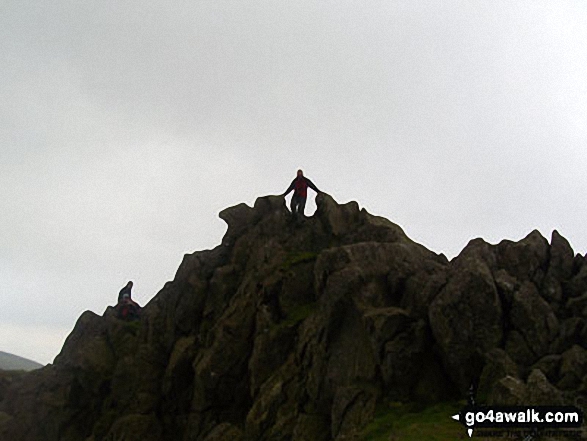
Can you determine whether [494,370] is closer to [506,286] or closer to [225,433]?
[506,286]

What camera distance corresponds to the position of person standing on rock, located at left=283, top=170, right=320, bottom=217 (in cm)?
5575

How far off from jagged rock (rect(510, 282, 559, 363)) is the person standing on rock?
26683 mm

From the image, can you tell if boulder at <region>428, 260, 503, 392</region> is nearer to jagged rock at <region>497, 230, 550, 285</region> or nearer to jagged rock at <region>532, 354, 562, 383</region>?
jagged rock at <region>532, 354, 562, 383</region>

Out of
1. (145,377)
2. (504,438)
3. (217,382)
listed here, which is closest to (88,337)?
(145,377)

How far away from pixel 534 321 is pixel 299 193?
28.7m

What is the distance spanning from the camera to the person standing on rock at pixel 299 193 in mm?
55750

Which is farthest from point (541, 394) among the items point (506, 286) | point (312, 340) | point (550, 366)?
point (312, 340)

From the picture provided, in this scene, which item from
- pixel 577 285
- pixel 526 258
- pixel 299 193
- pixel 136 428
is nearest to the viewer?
pixel 577 285

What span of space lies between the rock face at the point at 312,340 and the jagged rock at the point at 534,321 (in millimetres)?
83

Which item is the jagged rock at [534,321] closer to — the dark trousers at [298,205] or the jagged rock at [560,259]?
the jagged rock at [560,259]

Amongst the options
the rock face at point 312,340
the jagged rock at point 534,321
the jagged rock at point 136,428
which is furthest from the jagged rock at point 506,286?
the jagged rock at point 136,428

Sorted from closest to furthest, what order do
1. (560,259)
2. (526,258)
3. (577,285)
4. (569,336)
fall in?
1. (569,336)
2. (577,285)
3. (526,258)
4. (560,259)

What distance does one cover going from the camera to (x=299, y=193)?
183 feet

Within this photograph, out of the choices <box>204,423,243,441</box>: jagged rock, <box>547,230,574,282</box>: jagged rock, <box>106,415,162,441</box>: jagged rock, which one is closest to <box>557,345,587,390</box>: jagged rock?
<box>547,230,574,282</box>: jagged rock
